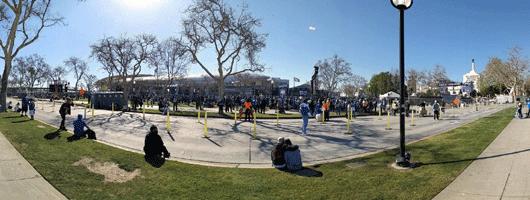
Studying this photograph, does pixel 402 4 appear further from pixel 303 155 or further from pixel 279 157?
pixel 303 155

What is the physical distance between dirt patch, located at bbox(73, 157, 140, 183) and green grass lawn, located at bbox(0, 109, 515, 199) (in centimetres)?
16

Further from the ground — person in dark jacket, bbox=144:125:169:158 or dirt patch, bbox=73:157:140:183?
person in dark jacket, bbox=144:125:169:158

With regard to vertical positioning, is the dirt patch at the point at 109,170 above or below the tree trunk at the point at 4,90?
Result: below

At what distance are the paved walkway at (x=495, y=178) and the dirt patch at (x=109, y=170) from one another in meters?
5.88

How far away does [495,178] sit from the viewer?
5.06 m

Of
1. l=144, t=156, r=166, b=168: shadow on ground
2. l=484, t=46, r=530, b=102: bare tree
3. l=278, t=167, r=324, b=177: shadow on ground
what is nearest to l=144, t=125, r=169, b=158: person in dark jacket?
l=144, t=156, r=166, b=168: shadow on ground

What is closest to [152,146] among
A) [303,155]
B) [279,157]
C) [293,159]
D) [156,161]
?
[156,161]

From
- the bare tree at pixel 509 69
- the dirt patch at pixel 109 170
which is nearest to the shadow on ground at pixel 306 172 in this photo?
the dirt patch at pixel 109 170

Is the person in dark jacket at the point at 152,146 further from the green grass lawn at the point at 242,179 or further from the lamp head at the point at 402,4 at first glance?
the lamp head at the point at 402,4

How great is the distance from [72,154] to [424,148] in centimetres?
987

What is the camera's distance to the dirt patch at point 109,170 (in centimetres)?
565

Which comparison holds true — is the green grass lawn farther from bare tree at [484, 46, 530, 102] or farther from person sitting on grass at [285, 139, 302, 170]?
bare tree at [484, 46, 530, 102]

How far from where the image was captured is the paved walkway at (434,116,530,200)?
444 cm

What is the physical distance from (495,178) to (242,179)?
4822mm
